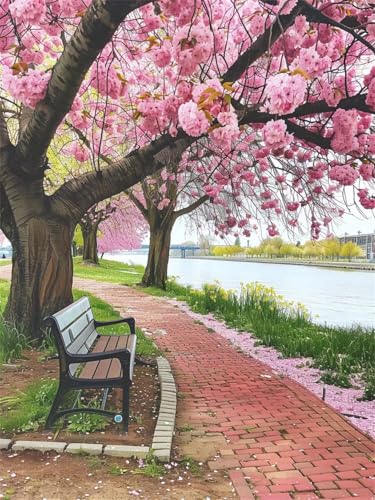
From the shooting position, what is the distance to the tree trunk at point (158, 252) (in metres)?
19.2

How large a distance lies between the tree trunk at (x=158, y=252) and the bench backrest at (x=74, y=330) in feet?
42.0

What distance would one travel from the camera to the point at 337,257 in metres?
87.8

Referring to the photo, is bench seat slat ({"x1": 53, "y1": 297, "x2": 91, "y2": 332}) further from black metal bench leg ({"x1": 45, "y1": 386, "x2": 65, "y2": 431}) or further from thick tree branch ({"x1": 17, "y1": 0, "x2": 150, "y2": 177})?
thick tree branch ({"x1": 17, "y1": 0, "x2": 150, "y2": 177})

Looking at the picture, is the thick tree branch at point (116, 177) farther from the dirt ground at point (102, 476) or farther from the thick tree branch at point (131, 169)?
the dirt ground at point (102, 476)

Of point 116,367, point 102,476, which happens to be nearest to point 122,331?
point 116,367

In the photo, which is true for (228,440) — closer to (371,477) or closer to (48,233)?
(371,477)

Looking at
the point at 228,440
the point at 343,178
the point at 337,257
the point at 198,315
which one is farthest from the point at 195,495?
the point at 337,257

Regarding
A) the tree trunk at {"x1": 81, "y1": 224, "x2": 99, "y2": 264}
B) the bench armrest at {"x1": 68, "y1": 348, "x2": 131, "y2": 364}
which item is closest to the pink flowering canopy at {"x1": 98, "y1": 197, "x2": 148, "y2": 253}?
the tree trunk at {"x1": 81, "y1": 224, "x2": 99, "y2": 264}

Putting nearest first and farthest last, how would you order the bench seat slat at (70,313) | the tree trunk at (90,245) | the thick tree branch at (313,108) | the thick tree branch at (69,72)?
1. the thick tree branch at (69,72)
2. the bench seat slat at (70,313)
3. the thick tree branch at (313,108)
4. the tree trunk at (90,245)

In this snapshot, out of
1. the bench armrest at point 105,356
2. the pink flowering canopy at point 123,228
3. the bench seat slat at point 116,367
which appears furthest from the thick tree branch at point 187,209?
the bench armrest at point 105,356

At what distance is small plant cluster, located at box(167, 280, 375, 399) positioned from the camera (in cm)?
663

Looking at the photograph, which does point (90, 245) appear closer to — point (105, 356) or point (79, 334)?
point (79, 334)

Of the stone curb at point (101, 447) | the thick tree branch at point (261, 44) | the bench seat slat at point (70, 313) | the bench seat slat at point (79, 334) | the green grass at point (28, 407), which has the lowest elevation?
the stone curb at point (101, 447)

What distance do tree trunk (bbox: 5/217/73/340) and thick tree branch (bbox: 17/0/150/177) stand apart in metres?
0.77
